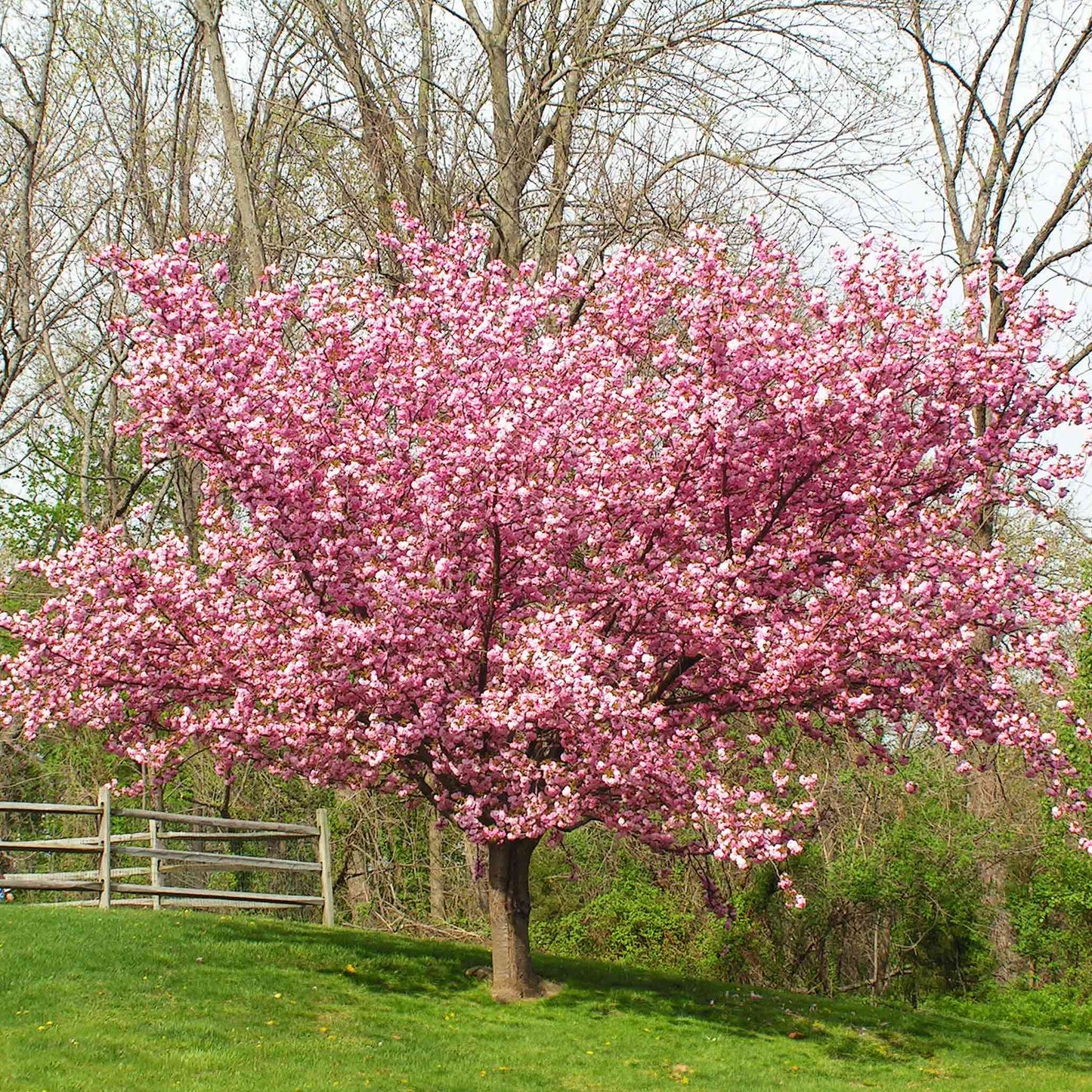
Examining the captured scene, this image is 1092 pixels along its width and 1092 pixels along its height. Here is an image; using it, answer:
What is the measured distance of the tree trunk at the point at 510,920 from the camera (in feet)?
37.4

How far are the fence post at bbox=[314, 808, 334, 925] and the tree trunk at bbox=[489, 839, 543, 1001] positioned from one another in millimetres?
4379

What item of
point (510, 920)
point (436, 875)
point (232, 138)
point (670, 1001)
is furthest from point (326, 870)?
point (232, 138)

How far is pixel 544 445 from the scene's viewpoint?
30.4ft

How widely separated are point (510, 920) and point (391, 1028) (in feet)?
5.73

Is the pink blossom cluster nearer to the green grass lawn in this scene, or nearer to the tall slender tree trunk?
the green grass lawn

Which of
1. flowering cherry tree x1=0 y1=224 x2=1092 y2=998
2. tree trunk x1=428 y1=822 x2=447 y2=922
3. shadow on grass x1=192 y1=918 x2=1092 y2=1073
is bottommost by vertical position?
shadow on grass x1=192 y1=918 x2=1092 y2=1073

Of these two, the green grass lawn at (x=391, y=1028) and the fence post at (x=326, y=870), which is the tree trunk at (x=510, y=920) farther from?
the fence post at (x=326, y=870)

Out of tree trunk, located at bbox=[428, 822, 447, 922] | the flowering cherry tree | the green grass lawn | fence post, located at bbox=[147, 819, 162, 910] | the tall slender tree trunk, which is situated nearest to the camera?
the green grass lawn

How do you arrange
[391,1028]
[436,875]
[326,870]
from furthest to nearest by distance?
[436,875] → [326,870] → [391,1028]

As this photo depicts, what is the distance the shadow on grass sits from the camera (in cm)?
1134

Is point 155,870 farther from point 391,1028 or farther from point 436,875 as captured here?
point 391,1028

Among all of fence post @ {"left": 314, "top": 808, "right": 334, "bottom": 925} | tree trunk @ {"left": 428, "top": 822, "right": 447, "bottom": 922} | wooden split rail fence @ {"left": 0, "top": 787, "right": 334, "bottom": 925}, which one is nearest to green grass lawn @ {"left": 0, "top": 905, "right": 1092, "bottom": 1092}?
wooden split rail fence @ {"left": 0, "top": 787, "right": 334, "bottom": 925}

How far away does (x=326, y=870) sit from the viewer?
15.5 m

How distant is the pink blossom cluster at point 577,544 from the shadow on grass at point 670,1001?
7.04 feet
